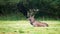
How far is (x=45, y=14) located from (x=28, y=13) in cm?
22

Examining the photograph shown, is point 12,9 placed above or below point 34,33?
above

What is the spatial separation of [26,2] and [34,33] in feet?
1.37

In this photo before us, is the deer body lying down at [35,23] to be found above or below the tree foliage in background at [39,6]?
below

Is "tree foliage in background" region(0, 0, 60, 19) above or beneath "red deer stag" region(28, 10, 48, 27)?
above

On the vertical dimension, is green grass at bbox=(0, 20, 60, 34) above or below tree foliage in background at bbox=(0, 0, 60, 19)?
below

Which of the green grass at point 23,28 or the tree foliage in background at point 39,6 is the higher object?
the tree foliage in background at point 39,6

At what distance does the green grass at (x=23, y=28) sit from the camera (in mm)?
3658

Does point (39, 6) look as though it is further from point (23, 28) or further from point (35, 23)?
point (23, 28)

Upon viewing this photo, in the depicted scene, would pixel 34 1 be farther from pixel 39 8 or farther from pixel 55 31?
pixel 55 31

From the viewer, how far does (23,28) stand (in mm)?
3670

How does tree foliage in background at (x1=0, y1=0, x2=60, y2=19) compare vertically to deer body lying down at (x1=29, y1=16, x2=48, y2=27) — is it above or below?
above

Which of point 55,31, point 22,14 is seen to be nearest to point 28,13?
point 22,14

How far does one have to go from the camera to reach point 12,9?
12.1ft

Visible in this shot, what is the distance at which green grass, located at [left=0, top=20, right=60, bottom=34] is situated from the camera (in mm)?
3658
